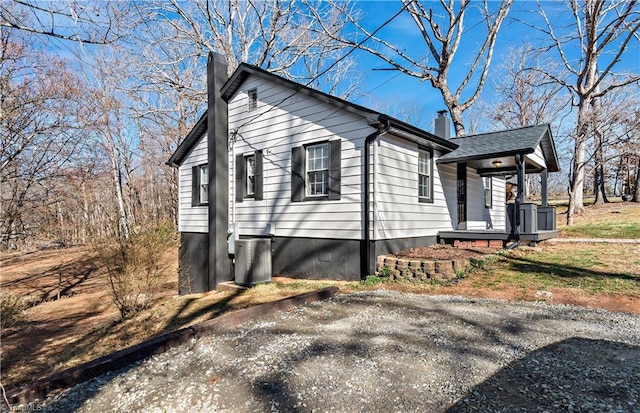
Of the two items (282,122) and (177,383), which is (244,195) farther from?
(177,383)

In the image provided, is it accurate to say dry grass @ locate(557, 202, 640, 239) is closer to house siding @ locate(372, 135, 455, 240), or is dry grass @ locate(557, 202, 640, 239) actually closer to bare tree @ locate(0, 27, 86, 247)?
house siding @ locate(372, 135, 455, 240)

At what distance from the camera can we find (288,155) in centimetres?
853

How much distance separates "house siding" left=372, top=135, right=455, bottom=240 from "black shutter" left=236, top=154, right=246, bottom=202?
428cm

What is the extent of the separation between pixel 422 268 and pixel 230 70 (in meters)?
14.6

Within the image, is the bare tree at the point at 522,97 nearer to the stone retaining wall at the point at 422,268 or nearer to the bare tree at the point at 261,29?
the bare tree at the point at 261,29

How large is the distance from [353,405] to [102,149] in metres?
22.7

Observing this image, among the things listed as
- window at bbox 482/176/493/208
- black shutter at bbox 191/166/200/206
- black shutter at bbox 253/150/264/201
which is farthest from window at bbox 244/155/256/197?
window at bbox 482/176/493/208

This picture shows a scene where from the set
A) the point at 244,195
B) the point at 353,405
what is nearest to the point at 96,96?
the point at 244,195

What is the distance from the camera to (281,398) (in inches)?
98.8

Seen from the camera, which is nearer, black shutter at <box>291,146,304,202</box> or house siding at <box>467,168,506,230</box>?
black shutter at <box>291,146,304,202</box>

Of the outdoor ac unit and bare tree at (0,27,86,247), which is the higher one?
bare tree at (0,27,86,247)

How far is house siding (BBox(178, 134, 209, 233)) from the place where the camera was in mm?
10922

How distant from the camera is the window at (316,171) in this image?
7645 mm

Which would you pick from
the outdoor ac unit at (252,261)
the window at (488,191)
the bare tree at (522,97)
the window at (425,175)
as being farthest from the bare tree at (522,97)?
the outdoor ac unit at (252,261)
